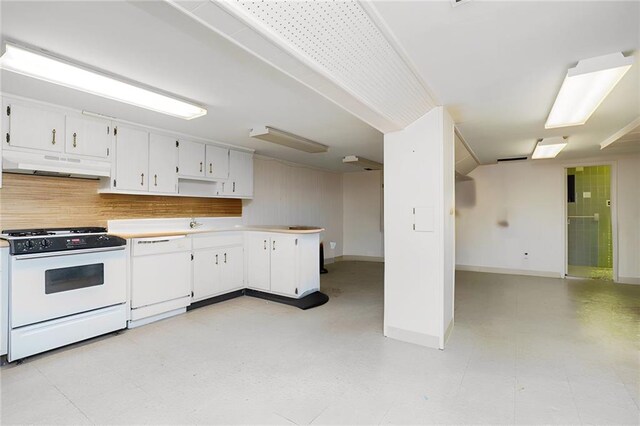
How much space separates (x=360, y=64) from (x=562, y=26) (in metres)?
1.13

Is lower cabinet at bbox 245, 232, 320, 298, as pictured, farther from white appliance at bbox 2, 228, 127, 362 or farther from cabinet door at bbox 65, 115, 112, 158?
cabinet door at bbox 65, 115, 112, 158

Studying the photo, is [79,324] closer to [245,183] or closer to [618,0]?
[245,183]

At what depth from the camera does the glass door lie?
271 inches

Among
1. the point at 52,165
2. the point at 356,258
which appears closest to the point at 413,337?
the point at 52,165

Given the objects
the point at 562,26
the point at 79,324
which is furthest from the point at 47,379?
the point at 562,26

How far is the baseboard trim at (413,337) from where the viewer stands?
2875 millimetres

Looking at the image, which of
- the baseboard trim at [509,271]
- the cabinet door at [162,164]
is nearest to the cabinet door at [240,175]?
the cabinet door at [162,164]

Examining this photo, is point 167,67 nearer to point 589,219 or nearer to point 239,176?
point 239,176

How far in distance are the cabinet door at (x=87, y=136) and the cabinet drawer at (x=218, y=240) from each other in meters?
1.48

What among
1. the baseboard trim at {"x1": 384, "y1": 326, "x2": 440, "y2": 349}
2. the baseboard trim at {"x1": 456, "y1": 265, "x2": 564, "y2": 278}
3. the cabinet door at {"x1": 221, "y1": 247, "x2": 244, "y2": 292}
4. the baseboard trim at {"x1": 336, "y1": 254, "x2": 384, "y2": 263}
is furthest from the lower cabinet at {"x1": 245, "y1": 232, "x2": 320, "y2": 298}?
the baseboard trim at {"x1": 456, "y1": 265, "x2": 564, "y2": 278}

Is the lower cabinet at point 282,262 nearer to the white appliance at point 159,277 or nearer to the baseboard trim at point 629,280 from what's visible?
the white appliance at point 159,277

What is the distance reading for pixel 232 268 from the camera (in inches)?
181

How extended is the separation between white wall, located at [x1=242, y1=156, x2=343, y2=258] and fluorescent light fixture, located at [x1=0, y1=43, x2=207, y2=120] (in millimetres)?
2746

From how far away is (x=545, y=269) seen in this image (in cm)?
606
